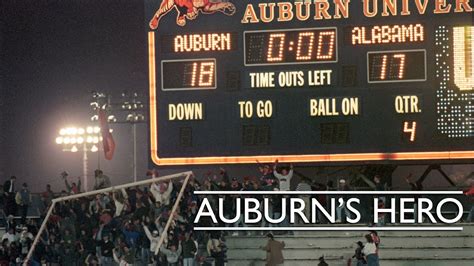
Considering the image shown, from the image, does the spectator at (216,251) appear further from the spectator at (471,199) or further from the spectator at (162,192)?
the spectator at (471,199)

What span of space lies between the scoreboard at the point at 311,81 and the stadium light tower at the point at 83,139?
895 centimetres

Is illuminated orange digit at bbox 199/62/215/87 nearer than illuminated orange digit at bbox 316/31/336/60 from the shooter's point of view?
No

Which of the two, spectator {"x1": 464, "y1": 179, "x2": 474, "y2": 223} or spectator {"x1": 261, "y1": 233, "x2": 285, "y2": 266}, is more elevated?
spectator {"x1": 464, "y1": 179, "x2": 474, "y2": 223}

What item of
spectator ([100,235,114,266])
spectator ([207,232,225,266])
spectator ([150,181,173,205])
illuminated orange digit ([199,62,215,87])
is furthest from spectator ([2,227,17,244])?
illuminated orange digit ([199,62,215,87])

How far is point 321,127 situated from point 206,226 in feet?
10.0

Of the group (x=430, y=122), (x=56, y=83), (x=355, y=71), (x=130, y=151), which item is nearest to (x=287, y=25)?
(x=355, y=71)

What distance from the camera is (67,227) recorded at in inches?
1095

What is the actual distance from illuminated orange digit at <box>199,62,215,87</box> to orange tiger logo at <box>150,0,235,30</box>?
3.33 ft

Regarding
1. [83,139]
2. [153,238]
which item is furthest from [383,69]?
[83,139]

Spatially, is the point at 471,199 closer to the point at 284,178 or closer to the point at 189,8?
the point at 284,178

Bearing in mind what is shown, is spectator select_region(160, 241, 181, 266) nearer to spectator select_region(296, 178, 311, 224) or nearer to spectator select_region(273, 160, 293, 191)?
spectator select_region(273, 160, 293, 191)

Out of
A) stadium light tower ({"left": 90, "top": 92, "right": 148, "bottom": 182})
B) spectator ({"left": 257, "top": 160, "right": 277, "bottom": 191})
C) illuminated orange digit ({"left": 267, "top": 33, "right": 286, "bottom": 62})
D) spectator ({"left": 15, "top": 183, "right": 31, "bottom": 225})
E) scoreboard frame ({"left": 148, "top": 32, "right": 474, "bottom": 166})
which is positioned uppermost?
illuminated orange digit ({"left": 267, "top": 33, "right": 286, "bottom": 62})

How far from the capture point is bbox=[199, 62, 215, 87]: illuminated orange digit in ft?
88.3

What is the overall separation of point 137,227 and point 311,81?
15.1 feet
